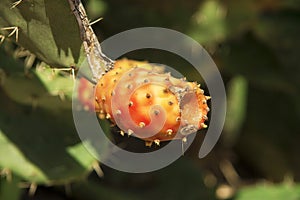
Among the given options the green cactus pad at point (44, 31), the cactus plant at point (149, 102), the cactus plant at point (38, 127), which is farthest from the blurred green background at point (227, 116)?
the cactus plant at point (149, 102)

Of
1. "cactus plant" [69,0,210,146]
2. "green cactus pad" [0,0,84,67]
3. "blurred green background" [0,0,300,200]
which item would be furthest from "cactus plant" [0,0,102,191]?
"cactus plant" [69,0,210,146]

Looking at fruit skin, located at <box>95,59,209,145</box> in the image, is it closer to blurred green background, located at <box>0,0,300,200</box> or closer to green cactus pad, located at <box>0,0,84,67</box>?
green cactus pad, located at <box>0,0,84,67</box>

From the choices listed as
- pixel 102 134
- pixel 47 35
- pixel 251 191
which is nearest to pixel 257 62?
pixel 251 191

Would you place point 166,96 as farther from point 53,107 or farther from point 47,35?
point 53,107

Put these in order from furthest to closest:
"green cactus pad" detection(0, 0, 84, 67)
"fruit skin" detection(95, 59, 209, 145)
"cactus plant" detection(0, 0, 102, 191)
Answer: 1. "cactus plant" detection(0, 0, 102, 191)
2. "green cactus pad" detection(0, 0, 84, 67)
3. "fruit skin" detection(95, 59, 209, 145)

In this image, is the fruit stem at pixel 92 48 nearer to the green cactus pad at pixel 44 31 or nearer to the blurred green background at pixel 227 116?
the green cactus pad at pixel 44 31

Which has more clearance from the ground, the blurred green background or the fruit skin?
the fruit skin

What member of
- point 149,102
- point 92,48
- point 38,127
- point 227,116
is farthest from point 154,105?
point 227,116

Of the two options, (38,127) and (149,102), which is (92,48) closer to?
(149,102)
